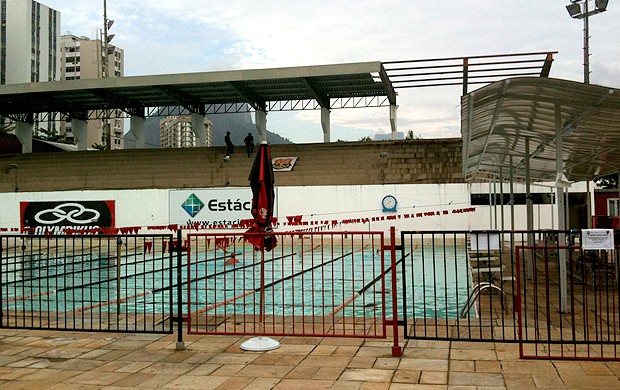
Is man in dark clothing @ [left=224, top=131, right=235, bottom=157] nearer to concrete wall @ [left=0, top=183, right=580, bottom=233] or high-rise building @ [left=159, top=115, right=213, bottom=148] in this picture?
concrete wall @ [left=0, top=183, right=580, bottom=233]

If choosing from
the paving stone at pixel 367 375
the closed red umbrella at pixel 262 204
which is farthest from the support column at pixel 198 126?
the paving stone at pixel 367 375

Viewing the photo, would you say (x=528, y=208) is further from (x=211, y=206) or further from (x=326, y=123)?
(x=326, y=123)

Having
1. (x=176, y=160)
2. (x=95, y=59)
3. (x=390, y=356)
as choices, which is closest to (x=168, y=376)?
(x=390, y=356)

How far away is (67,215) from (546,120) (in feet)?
88.9

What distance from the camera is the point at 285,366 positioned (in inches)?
223

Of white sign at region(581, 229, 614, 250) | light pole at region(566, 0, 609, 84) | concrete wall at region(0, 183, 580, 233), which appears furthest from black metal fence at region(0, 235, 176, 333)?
light pole at region(566, 0, 609, 84)

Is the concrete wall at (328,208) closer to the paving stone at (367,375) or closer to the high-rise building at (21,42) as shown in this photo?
the paving stone at (367,375)

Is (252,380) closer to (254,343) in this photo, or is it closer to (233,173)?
(254,343)

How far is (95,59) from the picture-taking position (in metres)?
120

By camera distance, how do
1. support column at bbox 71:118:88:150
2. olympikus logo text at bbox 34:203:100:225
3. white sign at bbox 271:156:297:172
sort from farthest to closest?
support column at bbox 71:118:88:150 < white sign at bbox 271:156:297:172 < olympikus logo text at bbox 34:203:100:225

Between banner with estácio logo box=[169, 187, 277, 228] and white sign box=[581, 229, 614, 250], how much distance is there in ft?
78.9

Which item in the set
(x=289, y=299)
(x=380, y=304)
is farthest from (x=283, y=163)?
(x=380, y=304)

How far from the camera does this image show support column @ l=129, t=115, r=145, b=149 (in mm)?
38375

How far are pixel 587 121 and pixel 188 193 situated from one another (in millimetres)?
23191
